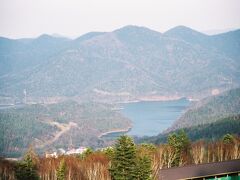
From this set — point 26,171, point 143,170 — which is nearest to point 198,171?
point 143,170

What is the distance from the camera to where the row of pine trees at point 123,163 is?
920 inches

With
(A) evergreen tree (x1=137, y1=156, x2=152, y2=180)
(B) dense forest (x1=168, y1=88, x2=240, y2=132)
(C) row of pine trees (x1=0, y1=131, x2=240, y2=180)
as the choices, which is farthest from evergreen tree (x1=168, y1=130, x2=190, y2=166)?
(B) dense forest (x1=168, y1=88, x2=240, y2=132)

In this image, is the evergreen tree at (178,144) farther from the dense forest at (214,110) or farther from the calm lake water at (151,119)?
the calm lake water at (151,119)

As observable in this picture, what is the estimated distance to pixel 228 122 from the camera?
250 ft

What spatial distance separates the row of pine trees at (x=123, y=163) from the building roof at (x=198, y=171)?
4.92 feet

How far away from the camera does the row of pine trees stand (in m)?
23.4

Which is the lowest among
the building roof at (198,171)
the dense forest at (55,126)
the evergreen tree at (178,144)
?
→ the building roof at (198,171)

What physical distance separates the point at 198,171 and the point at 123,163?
397 cm

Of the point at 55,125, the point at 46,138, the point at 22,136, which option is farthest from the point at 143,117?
the point at 22,136

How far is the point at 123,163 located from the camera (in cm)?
2347

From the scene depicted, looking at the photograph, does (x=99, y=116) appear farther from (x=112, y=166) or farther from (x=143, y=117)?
(x=112, y=166)

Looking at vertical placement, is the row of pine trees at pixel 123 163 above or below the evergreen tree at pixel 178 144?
below

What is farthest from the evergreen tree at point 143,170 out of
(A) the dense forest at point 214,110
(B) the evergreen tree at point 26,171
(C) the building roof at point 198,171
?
(A) the dense forest at point 214,110

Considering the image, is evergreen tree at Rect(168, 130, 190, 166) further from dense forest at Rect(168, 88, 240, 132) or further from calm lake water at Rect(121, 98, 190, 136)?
calm lake water at Rect(121, 98, 190, 136)
